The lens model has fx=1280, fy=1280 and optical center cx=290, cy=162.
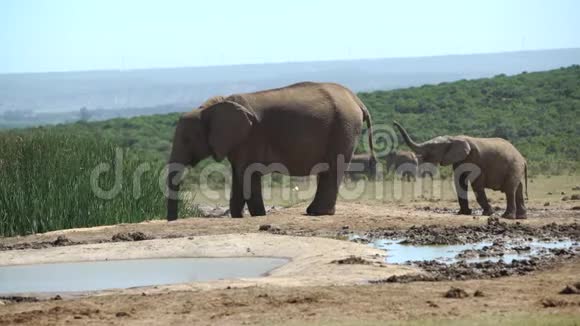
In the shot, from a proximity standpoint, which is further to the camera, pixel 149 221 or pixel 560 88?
pixel 560 88

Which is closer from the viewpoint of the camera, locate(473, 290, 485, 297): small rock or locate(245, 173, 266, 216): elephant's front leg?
locate(473, 290, 485, 297): small rock

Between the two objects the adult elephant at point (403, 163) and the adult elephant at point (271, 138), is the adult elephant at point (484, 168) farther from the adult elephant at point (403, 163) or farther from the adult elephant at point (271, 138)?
the adult elephant at point (403, 163)

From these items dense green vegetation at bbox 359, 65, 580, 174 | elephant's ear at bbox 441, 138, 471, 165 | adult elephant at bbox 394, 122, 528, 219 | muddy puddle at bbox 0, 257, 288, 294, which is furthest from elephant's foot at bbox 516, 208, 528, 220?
dense green vegetation at bbox 359, 65, 580, 174

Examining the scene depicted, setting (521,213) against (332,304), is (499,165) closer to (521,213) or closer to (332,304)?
(521,213)

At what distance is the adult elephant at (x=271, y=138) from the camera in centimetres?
2031

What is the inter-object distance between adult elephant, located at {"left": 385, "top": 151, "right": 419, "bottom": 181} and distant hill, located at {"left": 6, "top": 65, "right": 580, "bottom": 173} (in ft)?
11.8

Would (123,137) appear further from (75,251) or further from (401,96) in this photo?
(75,251)

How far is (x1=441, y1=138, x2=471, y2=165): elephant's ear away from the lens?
21.6m

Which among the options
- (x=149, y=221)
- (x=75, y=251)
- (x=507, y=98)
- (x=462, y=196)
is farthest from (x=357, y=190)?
(x=507, y=98)

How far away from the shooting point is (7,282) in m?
14.1

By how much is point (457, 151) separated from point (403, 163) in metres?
14.3

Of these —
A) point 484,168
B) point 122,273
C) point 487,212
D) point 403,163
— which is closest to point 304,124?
point 484,168

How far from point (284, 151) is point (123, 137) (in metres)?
29.5

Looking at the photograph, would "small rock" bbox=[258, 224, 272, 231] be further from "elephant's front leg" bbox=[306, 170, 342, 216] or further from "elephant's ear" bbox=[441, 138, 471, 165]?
"elephant's ear" bbox=[441, 138, 471, 165]
